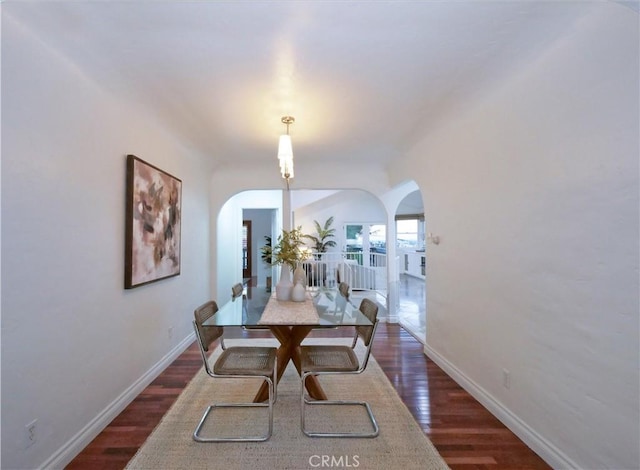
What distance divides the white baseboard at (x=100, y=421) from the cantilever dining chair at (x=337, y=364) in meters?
1.37

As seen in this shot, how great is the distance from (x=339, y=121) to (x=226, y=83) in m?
1.11

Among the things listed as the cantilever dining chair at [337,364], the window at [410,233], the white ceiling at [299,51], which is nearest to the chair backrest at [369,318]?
the cantilever dining chair at [337,364]

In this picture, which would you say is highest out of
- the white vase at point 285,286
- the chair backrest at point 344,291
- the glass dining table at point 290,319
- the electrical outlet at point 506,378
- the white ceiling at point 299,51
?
the white ceiling at point 299,51

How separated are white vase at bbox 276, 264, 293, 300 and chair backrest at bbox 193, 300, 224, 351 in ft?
Answer: 1.93

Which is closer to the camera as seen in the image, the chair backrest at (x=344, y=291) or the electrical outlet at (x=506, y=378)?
the electrical outlet at (x=506, y=378)

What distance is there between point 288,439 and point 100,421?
1301mm

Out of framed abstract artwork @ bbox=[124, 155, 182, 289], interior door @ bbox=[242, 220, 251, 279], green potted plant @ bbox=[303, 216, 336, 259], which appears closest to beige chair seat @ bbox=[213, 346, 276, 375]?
framed abstract artwork @ bbox=[124, 155, 182, 289]

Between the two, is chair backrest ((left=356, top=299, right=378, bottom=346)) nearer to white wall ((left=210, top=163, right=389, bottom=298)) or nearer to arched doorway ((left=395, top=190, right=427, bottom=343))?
white wall ((left=210, top=163, right=389, bottom=298))

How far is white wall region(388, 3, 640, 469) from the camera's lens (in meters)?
1.32

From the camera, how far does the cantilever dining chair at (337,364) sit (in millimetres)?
1931

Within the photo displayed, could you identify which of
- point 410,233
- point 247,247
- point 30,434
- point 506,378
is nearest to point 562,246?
point 506,378

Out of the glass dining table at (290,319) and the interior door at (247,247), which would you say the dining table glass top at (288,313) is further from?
the interior door at (247,247)

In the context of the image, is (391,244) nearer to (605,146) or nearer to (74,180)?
(605,146)

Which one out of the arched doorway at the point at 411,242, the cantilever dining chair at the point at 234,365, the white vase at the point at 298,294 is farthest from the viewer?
the arched doorway at the point at 411,242
